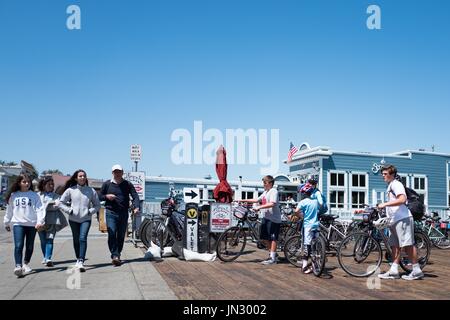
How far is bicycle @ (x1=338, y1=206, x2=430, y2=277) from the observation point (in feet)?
26.6

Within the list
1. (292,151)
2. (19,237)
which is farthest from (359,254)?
(292,151)

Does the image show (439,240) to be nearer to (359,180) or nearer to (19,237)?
(19,237)

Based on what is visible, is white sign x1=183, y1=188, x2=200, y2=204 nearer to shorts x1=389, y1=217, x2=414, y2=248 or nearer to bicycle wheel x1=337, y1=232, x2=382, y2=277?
bicycle wheel x1=337, y1=232, x2=382, y2=277

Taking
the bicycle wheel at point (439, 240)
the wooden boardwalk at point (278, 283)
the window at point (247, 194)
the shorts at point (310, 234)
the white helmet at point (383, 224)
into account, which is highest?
the white helmet at point (383, 224)

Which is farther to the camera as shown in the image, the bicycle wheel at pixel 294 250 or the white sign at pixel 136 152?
the white sign at pixel 136 152

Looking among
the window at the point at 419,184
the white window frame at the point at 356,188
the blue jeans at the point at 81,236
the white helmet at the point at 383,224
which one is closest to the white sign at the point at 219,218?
the blue jeans at the point at 81,236

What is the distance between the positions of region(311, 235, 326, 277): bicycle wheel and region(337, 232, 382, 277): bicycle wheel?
32 centimetres

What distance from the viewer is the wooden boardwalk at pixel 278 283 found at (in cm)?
641

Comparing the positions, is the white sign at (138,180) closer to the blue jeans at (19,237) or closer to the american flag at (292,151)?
the blue jeans at (19,237)

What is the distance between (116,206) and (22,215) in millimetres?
1641

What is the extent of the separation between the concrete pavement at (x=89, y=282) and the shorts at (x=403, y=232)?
12.7 feet

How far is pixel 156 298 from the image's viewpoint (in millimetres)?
5934
